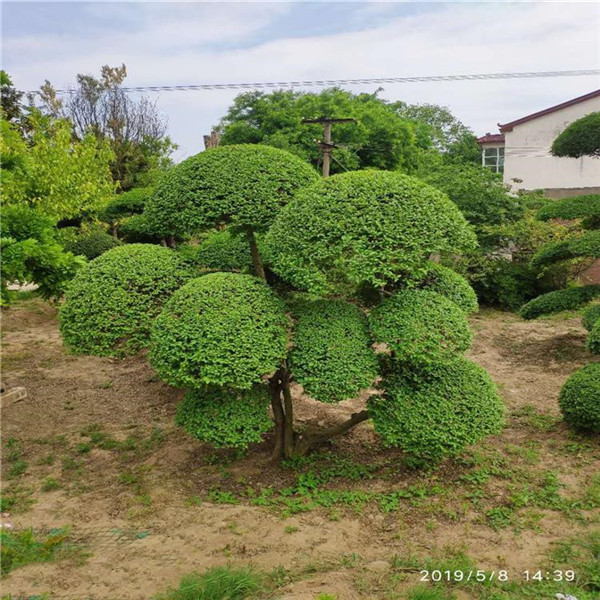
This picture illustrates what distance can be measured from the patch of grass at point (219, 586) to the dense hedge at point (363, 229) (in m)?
1.92

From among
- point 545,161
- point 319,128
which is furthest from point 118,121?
point 545,161

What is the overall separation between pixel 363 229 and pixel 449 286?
4.05 ft

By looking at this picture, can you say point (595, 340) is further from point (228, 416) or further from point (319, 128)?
point (319, 128)

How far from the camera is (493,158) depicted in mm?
24891

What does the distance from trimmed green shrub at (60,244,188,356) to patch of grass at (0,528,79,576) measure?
132 centimetres

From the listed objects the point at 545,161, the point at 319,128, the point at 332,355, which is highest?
the point at 319,128

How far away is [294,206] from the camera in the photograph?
4215 millimetres

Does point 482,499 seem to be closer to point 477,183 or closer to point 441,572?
point 441,572

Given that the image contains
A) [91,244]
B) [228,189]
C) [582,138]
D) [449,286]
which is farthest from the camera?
[91,244]

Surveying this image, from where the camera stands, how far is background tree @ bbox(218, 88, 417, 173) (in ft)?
59.6

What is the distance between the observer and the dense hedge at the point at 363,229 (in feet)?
13.2

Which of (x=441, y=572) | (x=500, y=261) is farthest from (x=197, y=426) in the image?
(x=500, y=261)

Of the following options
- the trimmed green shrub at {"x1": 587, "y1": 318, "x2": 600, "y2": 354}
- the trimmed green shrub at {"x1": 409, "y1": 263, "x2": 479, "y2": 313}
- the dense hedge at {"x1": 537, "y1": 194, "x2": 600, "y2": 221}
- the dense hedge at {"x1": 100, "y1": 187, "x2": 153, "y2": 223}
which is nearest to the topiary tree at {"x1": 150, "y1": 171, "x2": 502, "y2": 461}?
the trimmed green shrub at {"x1": 409, "y1": 263, "x2": 479, "y2": 313}

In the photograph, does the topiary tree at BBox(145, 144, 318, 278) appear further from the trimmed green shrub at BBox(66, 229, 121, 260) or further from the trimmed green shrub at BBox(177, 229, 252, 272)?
the trimmed green shrub at BBox(66, 229, 121, 260)
